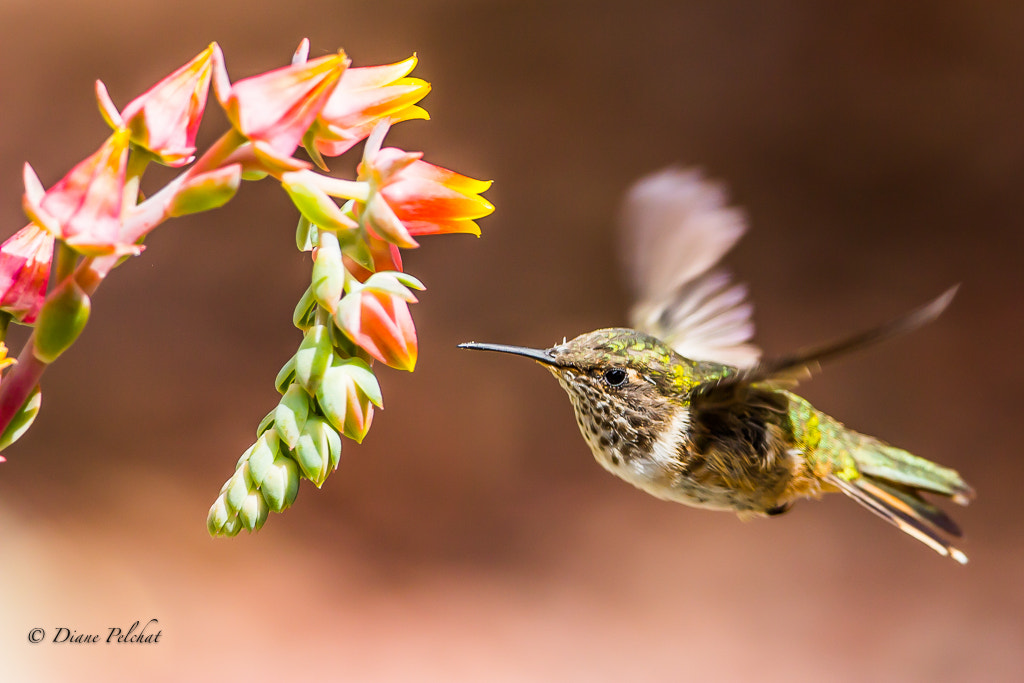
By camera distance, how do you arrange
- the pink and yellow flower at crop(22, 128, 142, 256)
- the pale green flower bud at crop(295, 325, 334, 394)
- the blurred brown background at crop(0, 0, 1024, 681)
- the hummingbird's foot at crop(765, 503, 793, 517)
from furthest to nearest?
the blurred brown background at crop(0, 0, 1024, 681)
the hummingbird's foot at crop(765, 503, 793, 517)
the pale green flower bud at crop(295, 325, 334, 394)
the pink and yellow flower at crop(22, 128, 142, 256)

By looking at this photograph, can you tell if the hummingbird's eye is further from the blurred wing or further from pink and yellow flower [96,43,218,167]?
pink and yellow flower [96,43,218,167]

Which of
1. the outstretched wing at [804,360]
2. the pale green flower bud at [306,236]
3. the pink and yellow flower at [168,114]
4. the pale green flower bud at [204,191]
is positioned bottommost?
the outstretched wing at [804,360]

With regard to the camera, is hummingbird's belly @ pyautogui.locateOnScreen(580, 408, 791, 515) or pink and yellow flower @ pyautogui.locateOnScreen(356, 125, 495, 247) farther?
hummingbird's belly @ pyautogui.locateOnScreen(580, 408, 791, 515)

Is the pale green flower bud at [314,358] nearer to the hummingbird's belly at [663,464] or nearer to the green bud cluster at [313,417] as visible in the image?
the green bud cluster at [313,417]

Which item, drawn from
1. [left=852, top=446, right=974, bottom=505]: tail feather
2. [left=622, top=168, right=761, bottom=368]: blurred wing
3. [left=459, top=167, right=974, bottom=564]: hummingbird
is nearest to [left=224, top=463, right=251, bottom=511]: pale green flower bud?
[left=459, top=167, right=974, bottom=564]: hummingbird

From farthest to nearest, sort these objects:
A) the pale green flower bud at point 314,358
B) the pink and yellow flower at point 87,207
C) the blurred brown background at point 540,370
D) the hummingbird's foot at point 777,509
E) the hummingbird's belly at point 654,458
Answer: the blurred brown background at point 540,370
the hummingbird's foot at point 777,509
the hummingbird's belly at point 654,458
the pale green flower bud at point 314,358
the pink and yellow flower at point 87,207

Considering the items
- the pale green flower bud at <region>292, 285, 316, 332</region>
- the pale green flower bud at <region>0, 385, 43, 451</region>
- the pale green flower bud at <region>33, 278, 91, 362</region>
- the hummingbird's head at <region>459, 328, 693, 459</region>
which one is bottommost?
the hummingbird's head at <region>459, 328, 693, 459</region>

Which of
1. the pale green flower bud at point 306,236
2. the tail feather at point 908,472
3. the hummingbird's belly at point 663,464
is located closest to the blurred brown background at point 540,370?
the tail feather at point 908,472

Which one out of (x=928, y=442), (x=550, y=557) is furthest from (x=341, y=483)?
(x=928, y=442)
